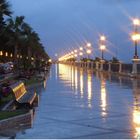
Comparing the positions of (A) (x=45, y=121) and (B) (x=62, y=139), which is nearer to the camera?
(B) (x=62, y=139)

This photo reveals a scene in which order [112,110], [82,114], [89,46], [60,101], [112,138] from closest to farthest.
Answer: [112,138] → [82,114] → [112,110] → [60,101] → [89,46]

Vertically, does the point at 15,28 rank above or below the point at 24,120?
above

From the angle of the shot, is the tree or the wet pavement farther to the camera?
the tree

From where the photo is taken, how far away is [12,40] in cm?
7375

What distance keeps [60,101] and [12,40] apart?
2162 inches

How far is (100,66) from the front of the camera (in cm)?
7219

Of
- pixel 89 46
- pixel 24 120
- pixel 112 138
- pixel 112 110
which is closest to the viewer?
pixel 112 138

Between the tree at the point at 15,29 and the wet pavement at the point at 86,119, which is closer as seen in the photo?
the wet pavement at the point at 86,119

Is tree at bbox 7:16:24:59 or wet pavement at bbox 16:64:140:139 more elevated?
tree at bbox 7:16:24:59

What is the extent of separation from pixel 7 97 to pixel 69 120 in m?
7.47

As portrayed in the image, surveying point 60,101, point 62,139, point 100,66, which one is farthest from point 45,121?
point 100,66

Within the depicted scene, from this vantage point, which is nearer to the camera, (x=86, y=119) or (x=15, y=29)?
(x=86, y=119)

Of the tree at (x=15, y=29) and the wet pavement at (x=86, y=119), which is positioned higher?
the tree at (x=15, y=29)

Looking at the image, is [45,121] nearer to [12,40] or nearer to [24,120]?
[24,120]
